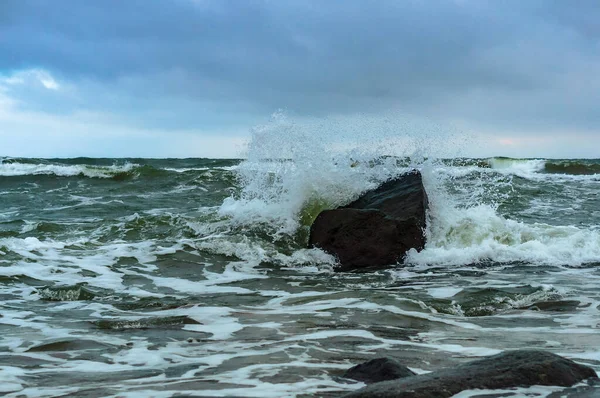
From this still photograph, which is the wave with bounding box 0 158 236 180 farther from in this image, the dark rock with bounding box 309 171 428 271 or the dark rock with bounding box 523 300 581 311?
the dark rock with bounding box 523 300 581 311

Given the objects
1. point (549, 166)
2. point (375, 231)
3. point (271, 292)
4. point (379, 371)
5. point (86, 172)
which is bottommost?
point (271, 292)

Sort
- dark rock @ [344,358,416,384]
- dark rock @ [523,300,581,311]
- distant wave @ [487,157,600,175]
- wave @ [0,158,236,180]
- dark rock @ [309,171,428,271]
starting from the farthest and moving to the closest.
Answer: distant wave @ [487,157,600,175] → wave @ [0,158,236,180] → dark rock @ [309,171,428,271] → dark rock @ [523,300,581,311] → dark rock @ [344,358,416,384]

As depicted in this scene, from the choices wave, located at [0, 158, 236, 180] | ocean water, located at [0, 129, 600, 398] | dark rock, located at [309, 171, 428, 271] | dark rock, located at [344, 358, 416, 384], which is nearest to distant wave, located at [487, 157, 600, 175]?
ocean water, located at [0, 129, 600, 398]

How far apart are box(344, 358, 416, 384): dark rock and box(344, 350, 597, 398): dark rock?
0.75 ft

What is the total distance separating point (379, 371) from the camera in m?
3.19

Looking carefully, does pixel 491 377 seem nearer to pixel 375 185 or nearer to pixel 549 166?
pixel 375 185

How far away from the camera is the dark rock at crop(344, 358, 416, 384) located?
3.13m

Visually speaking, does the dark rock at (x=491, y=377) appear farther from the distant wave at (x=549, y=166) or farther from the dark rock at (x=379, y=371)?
the distant wave at (x=549, y=166)

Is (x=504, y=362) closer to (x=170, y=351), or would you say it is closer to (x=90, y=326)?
(x=170, y=351)

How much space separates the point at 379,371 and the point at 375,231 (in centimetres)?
485

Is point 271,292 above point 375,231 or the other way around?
the other way around

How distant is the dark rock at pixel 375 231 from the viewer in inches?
310

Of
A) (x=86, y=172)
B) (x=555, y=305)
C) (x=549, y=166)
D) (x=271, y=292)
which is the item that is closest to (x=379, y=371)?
(x=555, y=305)

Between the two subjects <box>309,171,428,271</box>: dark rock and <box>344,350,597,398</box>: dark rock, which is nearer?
<box>344,350,597,398</box>: dark rock
